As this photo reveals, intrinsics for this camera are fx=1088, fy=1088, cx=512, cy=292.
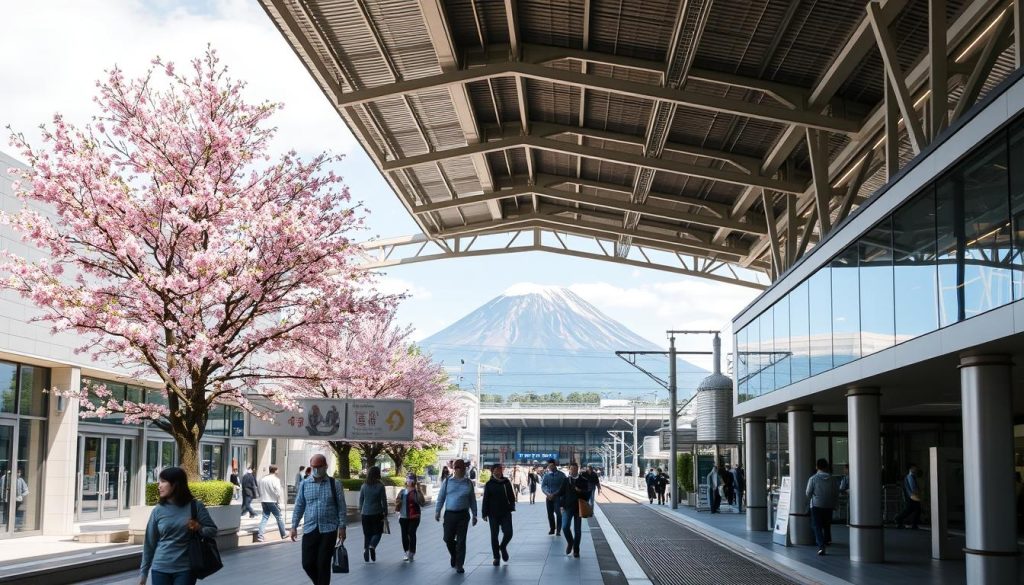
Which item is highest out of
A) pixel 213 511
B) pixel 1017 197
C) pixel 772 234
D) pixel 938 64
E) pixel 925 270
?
pixel 938 64

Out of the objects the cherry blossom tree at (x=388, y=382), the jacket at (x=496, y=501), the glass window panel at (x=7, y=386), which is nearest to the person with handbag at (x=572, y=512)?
the jacket at (x=496, y=501)

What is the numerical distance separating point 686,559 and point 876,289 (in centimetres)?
619

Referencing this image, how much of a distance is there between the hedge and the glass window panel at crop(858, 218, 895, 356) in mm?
12156

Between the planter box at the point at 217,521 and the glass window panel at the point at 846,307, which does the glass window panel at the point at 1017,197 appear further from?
the planter box at the point at 217,521

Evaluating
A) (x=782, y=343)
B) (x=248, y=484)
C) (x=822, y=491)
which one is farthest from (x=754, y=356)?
(x=248, y=484)

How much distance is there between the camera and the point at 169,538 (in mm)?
8445

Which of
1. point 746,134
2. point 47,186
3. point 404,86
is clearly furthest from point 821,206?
point 47,186

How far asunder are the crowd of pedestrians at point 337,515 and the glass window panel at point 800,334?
5.26 metres

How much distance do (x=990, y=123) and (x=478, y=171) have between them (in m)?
19.9

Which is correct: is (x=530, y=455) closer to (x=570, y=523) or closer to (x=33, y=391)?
(x=33, y=391)

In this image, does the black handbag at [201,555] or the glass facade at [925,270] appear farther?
the glass facade at [925,270]

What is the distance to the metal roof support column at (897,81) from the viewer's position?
16.1 meters

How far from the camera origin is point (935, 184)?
14734mm

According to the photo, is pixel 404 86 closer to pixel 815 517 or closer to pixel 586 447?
pixel 815 517
